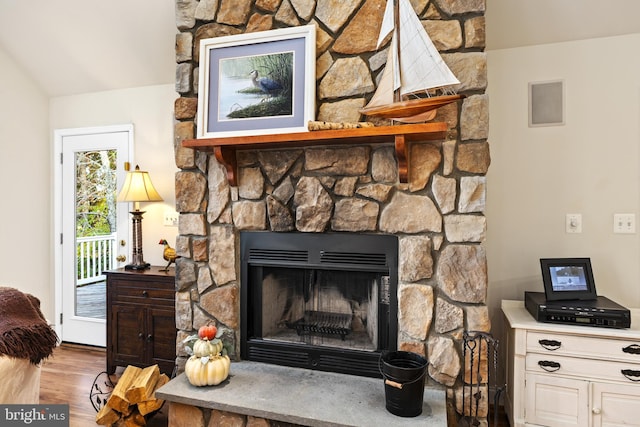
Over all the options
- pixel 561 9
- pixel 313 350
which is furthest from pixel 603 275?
pixel 313 350

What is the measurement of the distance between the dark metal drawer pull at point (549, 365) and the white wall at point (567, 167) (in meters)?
0.55

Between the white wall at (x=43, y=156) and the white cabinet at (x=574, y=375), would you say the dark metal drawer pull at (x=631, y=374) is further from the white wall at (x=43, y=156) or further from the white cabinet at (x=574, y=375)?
the white wall at (x=43, y=156)

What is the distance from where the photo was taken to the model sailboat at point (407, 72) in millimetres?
1854

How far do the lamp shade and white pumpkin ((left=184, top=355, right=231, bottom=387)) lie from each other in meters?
1.70

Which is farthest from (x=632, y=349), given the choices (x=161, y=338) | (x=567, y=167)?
(x=161, y=338)

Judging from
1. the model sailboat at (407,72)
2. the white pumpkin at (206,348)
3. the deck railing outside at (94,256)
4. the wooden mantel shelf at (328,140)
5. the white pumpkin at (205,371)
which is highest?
the model sailboat at (407,72)

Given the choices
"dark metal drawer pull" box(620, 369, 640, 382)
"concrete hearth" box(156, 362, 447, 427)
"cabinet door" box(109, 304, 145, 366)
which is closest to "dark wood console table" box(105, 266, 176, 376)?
"cabinet door" box(109, 304, 145, 366)

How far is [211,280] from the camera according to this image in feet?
7.74

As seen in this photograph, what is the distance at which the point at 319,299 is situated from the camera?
7.72ft

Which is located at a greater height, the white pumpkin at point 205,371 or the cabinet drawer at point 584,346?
the cabinet drawer at point 584,346

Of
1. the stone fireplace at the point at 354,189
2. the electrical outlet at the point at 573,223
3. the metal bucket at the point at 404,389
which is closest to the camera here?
the metal bucket at the point at 404,389

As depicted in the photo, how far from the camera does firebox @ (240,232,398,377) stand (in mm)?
2148

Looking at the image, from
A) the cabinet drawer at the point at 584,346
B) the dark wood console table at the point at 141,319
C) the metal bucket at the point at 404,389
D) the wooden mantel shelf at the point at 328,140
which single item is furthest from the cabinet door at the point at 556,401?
the dark wood console table at the point at 141,319

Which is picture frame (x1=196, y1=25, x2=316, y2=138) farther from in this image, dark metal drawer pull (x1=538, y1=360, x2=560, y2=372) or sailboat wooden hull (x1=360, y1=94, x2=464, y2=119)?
dark metal drawer pull (x1=538, y1=360, x2=560, y2=372)
